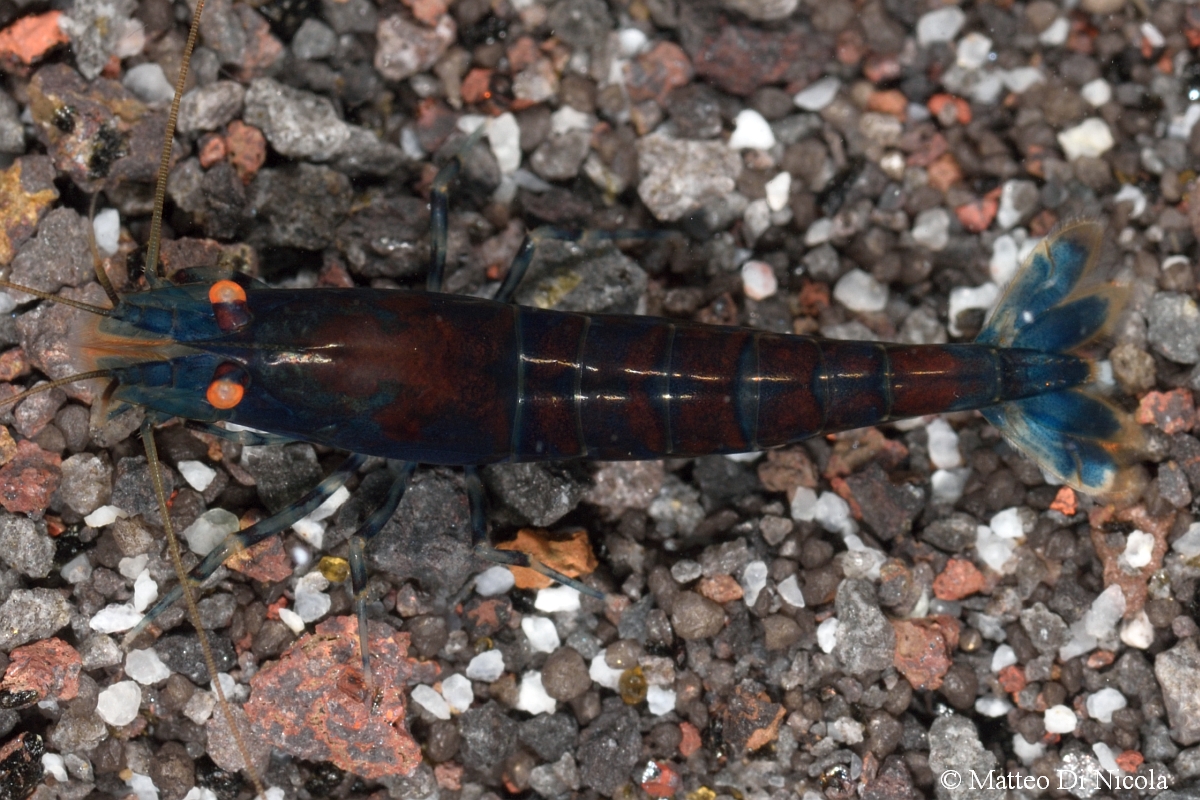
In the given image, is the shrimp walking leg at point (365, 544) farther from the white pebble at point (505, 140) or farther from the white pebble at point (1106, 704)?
the white pebble at point (1106, 704)

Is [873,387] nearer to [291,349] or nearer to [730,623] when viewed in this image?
[730,623]

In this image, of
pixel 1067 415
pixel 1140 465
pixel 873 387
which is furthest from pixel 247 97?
pixel 1140 465

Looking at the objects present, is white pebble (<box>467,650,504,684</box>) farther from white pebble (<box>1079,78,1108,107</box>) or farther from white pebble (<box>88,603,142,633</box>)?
white pebble (<box>1079,78,1108,107</box>)

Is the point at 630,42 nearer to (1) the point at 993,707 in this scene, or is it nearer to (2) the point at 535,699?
(2) the point at 535,699

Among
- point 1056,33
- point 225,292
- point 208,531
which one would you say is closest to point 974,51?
point 1056,33

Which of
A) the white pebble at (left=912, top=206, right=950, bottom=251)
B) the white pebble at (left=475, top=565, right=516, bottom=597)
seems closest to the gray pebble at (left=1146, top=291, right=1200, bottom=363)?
the white pebble at (left=912, top=206, right=950, bottom=251)

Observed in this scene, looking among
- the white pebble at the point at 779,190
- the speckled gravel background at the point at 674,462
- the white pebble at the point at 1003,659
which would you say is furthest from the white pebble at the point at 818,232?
the white pebble at the point at 1003,659
